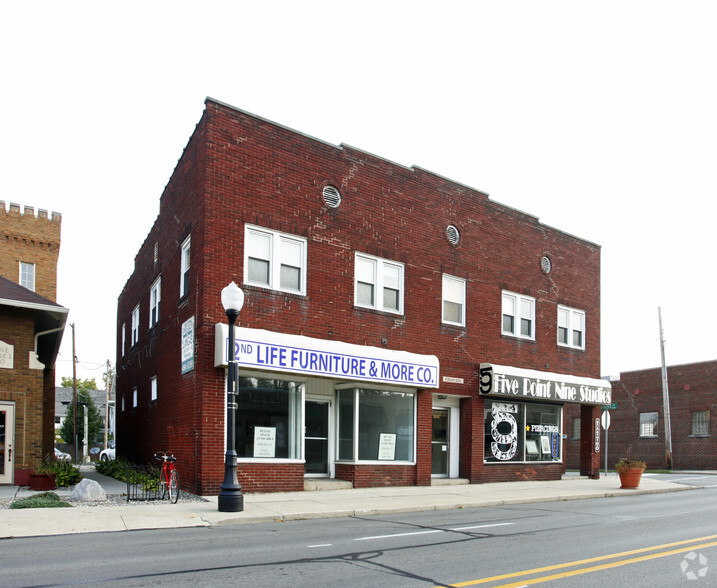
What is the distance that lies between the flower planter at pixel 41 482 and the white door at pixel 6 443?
72.7 inches

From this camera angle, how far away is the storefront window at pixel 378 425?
61.6 feet

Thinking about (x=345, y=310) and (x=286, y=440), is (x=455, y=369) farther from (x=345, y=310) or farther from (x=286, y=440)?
(x=286, y=440)

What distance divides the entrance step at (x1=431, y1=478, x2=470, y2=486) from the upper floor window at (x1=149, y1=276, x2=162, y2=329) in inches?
379

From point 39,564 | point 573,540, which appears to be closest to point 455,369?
point 573,540

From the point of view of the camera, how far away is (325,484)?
58.2 feet

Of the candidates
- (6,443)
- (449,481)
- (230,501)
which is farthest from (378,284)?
(6,443)

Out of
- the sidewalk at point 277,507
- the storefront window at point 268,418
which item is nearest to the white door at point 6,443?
the sidewalk at point 277,507

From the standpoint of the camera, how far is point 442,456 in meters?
21.6

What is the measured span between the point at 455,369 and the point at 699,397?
24416mm

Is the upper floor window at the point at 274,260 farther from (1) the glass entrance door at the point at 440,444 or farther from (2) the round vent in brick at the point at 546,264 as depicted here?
(2) the round vent in brick at the point at 546,264

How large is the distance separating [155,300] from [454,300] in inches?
373

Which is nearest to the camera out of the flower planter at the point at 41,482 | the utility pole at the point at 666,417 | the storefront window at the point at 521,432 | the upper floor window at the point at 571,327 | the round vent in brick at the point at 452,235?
the flower planter at the point at 41,482

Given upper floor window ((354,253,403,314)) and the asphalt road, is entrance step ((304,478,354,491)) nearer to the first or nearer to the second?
the asphalt road

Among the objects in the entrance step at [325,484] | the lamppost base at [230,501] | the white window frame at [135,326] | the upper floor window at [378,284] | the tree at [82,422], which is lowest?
the tree at [82,422]
